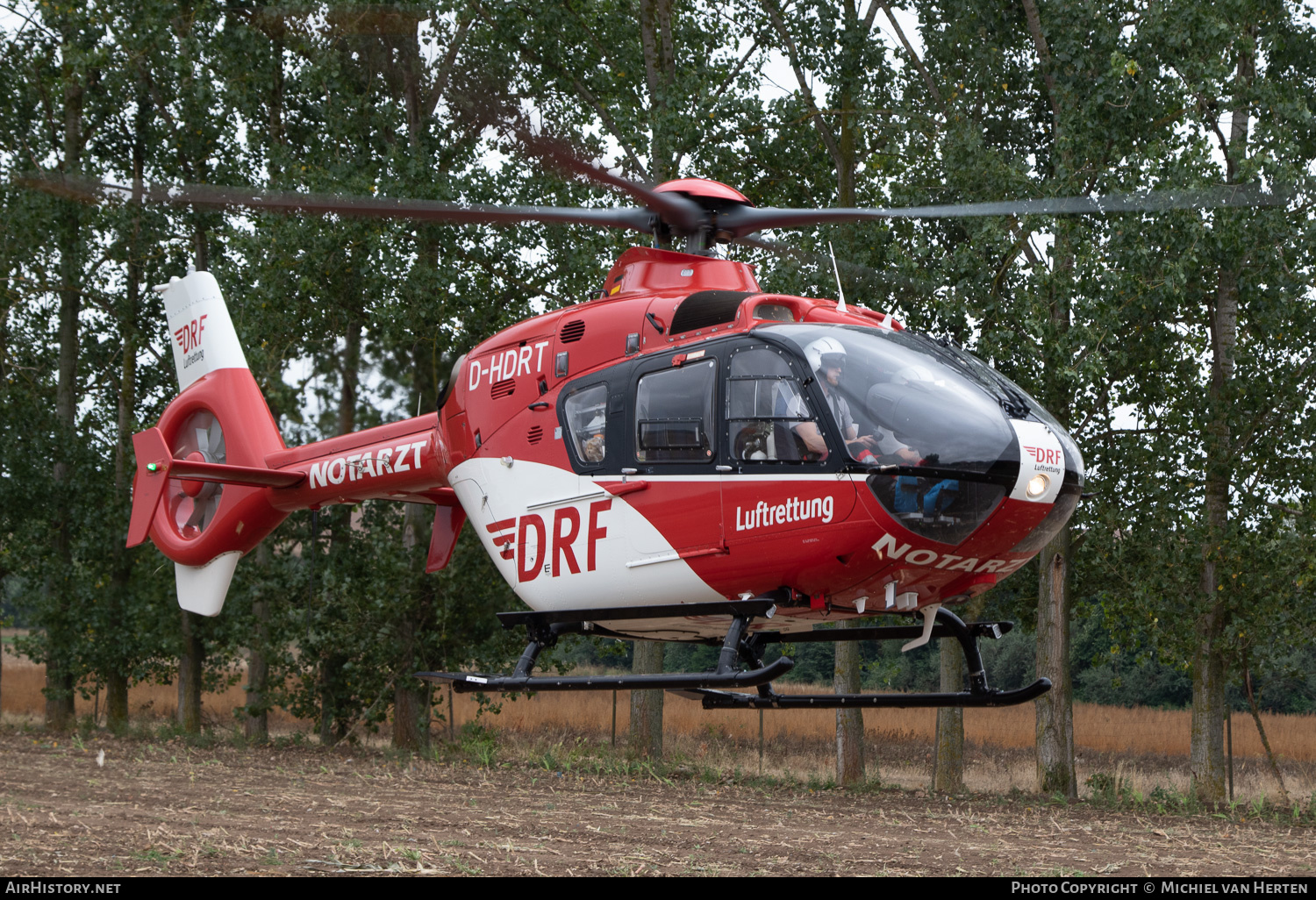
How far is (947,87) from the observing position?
16375 millimetres

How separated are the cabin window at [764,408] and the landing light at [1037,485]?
127 cm

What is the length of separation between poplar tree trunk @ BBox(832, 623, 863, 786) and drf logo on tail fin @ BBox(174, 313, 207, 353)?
960 cm

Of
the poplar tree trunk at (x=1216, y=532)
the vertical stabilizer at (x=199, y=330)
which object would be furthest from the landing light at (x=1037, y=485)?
the poplar tree trunk at (x=1216, y=532)

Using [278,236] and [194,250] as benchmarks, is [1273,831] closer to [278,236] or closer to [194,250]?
[278,236]

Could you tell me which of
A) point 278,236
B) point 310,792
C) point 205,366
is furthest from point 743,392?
point 278,236

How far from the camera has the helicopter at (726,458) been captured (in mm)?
6746

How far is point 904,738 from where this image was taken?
23.6 m

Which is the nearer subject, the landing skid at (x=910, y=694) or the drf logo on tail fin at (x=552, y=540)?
the landing skid at (x=910, y=694)

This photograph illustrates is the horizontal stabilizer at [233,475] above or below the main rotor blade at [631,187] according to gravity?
below

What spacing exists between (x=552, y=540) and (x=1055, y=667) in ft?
33.0

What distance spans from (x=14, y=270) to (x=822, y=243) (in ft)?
53.2

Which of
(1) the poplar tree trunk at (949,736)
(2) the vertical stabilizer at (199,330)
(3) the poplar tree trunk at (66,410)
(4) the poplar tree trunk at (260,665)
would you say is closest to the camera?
(2) the vertical stabilizer at (199,330)

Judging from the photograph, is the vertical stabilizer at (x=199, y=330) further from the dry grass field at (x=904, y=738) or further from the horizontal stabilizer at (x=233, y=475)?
the dry grass field at (x=904, y=738)

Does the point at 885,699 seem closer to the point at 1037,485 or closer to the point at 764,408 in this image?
the point at 1037,485
